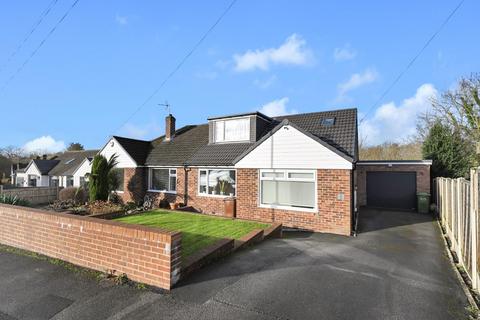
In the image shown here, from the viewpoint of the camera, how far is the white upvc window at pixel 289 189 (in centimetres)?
1072

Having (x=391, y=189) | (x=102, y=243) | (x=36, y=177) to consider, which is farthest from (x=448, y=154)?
(x=36, y=177)

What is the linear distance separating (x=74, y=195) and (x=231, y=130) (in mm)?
13002

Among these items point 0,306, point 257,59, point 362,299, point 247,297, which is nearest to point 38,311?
point 0,306

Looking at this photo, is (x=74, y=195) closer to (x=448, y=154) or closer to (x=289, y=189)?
(x=289, y=189)

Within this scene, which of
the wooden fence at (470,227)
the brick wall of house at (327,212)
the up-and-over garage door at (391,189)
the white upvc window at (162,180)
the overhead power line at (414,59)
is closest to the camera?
the wooden fence at (470,227)

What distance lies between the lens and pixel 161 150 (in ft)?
58.6

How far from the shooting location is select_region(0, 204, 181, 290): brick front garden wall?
4723mm

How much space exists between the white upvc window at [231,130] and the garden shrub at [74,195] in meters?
11.1

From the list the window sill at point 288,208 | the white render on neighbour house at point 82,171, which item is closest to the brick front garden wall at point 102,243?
the window sill at point 288,208

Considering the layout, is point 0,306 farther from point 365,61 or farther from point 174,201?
point 365,61

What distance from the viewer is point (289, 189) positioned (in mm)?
11195

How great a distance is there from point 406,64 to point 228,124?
1039 cm

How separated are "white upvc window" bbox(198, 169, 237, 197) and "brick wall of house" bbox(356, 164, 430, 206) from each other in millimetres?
9002

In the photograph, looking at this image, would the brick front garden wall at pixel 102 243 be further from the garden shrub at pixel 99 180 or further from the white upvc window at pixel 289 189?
the garden shrub at pixel 99 180
